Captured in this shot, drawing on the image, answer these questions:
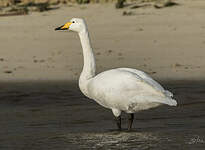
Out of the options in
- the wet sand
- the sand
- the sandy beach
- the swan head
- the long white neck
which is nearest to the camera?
the wet sand

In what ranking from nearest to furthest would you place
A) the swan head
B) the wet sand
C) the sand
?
the wet sand → the swan head → the sand

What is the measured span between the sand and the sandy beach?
2 cm

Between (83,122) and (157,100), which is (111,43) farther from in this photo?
(157,100)

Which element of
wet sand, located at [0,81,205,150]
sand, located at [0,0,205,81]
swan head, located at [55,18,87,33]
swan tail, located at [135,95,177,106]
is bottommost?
sand, located at [0,0,205,81]

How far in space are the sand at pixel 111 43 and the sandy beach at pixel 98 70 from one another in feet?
0.06

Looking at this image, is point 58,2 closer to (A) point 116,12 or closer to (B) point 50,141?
(A) point 116,12

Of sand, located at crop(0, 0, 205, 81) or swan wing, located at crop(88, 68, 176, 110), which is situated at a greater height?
swan wing, located at crop(88, 68, 176, 110)

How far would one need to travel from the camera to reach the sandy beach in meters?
8.60

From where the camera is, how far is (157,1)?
68.0 ft

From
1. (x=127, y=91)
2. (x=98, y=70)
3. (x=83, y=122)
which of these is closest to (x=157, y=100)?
(x=127, y=91)

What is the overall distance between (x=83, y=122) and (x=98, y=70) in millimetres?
4066

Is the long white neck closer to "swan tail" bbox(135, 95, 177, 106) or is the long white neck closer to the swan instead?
the swan

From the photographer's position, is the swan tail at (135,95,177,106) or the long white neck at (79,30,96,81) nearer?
the swan tail at (135,95,177,106)

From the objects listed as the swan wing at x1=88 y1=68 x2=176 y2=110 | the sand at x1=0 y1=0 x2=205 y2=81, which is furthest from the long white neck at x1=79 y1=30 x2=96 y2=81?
the sand at x1=0 y1=0 x2=205 y2=81
